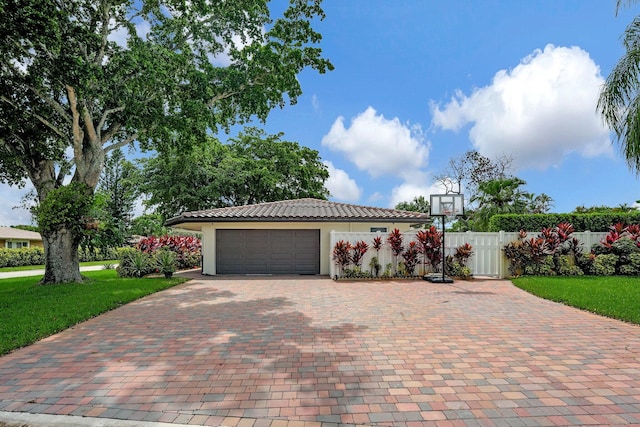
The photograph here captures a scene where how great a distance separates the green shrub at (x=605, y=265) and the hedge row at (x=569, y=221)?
2.20 metres

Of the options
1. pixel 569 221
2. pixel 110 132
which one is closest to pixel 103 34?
pixel 110 132

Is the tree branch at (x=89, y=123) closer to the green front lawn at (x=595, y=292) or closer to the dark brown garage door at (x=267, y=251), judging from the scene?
the dark brown garage door at (x=267, y=251)

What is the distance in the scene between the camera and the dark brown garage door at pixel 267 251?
48.8 feet

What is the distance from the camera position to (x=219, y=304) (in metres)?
8.11

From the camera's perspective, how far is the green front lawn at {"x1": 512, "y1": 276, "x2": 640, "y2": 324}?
681 centimetres

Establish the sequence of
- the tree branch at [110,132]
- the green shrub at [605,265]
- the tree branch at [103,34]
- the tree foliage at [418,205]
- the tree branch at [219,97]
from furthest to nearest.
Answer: the tree foliage at [418,205], the tree branch at [219,97], the tree branch at [110,132], the green shrub at [605,265], the tree branch at [103,34]

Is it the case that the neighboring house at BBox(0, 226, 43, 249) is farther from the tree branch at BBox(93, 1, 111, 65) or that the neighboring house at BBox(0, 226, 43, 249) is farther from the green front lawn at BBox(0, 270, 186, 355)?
the tree branch at BBox(93, 1, 111, 65)

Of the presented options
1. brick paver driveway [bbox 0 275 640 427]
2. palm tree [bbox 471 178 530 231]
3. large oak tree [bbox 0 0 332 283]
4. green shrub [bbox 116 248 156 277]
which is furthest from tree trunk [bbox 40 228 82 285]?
palm tree [bbox 471 178 530 231]

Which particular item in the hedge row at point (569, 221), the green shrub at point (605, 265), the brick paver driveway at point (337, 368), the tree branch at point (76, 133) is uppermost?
the tree branch at point (76, 133)

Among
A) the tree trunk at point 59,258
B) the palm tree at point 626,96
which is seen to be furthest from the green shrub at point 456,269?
the tree trunk at point 59,258

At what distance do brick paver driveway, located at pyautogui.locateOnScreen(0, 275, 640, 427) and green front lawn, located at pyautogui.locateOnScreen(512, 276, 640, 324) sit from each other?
15.8 inches

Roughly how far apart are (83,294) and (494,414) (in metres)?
9.89

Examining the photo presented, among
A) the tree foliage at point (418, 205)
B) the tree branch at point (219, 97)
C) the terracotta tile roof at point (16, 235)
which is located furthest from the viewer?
the tree foliage at point (418, 205)

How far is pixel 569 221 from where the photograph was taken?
1384 cm
